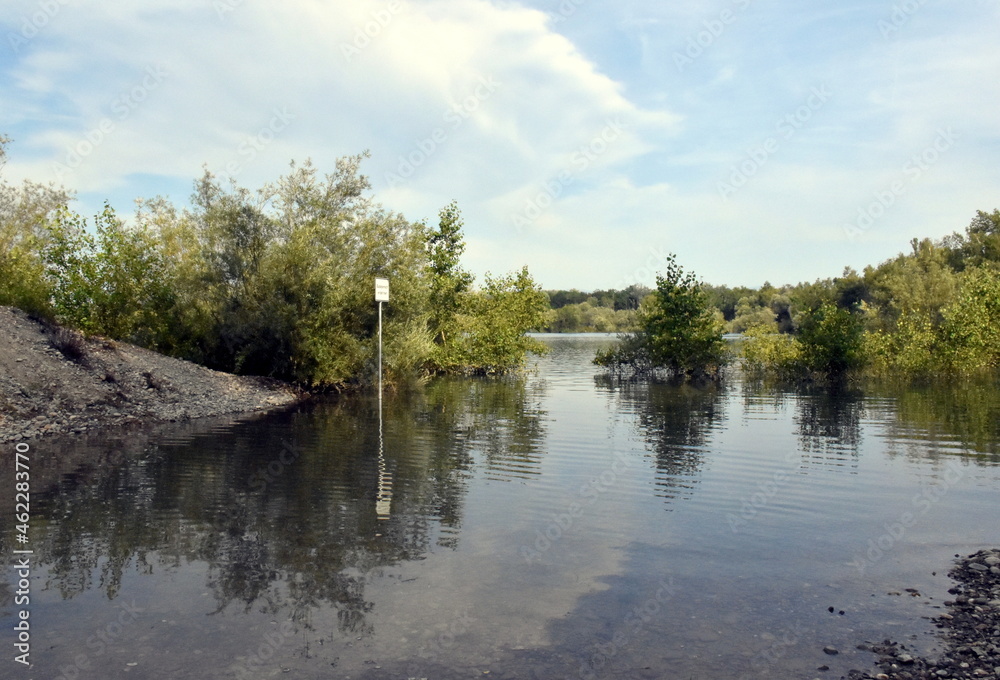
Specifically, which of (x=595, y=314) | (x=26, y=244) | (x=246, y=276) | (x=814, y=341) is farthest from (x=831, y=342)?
(x=595, y=314)

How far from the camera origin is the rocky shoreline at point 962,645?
18.7ft

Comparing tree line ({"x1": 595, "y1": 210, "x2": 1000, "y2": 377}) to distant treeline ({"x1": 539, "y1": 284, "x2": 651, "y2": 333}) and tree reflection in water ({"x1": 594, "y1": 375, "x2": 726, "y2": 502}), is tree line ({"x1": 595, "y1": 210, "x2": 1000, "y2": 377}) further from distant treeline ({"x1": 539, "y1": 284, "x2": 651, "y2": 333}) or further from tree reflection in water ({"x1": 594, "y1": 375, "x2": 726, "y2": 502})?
distant treeline ({"x1": 539, "y1": 284, "x2": 651, "y2": 333})

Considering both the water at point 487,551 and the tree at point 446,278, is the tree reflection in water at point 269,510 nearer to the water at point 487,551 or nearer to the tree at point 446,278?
the water at point 487,551

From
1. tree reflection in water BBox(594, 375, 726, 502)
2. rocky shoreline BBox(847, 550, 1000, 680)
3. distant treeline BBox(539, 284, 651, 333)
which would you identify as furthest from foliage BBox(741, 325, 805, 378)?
distant treeline BBox(539, 284, 651, 333)

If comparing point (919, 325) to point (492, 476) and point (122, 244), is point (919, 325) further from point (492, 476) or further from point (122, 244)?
point (122, 244)

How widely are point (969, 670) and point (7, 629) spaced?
8.17 m

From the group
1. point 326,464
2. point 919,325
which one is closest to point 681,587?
point 326,464

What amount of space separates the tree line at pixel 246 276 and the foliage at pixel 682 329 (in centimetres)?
1519

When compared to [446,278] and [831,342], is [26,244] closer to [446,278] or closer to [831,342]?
[446,278]

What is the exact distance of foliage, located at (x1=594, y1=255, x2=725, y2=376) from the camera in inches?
1586

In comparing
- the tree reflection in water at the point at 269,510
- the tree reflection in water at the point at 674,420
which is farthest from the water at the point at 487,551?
the tree reflection in water at the point at 674,420

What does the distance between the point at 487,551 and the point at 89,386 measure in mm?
16586

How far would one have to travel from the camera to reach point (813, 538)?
31.6 feet

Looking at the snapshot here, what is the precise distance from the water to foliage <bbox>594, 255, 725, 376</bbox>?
853 inches
